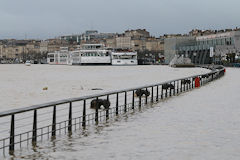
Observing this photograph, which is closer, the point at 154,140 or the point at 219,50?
the point at 154,140

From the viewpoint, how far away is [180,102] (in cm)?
2680

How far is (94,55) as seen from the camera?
192 meters

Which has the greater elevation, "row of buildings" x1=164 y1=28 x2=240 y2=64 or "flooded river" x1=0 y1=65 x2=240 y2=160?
"row of buildings" x1=164 y1=28 x2=240 y2=64

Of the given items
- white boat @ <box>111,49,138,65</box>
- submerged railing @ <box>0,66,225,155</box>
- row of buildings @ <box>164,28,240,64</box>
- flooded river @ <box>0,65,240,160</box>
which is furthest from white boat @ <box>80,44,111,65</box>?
flooded river @ <box>0,65,240,160</box>

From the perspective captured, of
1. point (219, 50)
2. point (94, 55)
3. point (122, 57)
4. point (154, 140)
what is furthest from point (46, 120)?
point (94, 55)

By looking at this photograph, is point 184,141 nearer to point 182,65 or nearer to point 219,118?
point 219,118

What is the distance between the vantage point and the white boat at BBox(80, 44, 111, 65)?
619 feet

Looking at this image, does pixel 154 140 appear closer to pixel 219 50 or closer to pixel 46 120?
pixel 46 120

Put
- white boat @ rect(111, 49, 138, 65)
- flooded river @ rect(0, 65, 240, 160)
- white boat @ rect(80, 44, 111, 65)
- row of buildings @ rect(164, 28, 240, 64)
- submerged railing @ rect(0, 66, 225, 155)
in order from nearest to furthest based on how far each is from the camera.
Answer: flooded river @ rect(0, 65, 240, 160) → submerged railing @ rect(0, 66, 225, 155) → row of buildings @ rect(164, 28, 240, 64) → white boat @ rect(111, 49, 138, 65) → white boat @ rect(80, 44, 111, 65)

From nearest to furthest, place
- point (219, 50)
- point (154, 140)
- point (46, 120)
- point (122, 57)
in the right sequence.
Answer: point (154, 140), point (46, 120), point (219, 50), point (122, 57)

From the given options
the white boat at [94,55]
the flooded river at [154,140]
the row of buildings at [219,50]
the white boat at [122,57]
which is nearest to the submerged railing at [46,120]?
the flooded river at [154,140]

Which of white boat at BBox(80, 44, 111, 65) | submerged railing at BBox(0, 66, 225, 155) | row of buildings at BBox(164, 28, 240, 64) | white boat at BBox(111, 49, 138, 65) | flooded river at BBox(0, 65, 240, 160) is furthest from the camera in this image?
white boat at BBox(80, 44, 111, 65)

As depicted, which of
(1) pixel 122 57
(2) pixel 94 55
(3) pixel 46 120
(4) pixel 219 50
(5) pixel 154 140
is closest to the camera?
(5) pixel 154 140

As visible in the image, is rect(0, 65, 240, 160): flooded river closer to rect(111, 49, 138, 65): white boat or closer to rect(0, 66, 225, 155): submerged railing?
rect(0, 66, 225, 155): submerged railing
